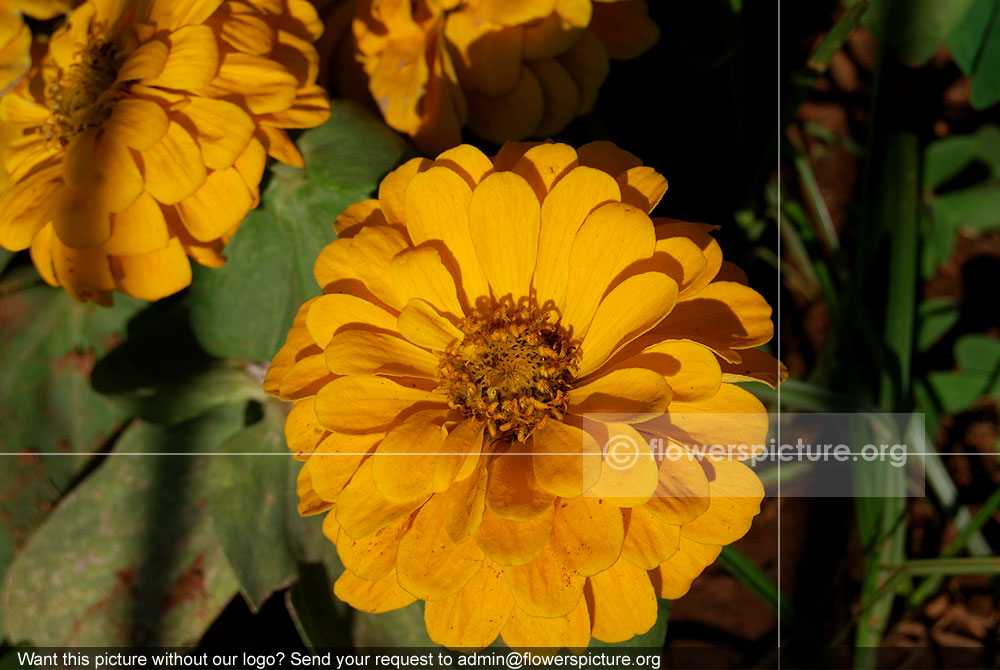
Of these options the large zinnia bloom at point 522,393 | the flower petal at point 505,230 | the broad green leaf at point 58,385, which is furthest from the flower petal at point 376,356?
the broad green leaf at point 58,385

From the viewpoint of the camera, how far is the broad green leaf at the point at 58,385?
125cm

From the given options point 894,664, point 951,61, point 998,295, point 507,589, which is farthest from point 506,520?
point 951,61

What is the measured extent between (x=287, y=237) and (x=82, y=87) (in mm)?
310

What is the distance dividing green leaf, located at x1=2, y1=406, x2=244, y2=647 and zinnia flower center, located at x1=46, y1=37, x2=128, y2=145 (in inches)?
19.9

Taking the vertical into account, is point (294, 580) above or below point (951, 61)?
below

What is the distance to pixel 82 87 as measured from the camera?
0.86 meters

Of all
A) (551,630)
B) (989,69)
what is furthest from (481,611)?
(989,69)

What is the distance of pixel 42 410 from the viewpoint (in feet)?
4.13

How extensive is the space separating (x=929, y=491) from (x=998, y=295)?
0.39 m

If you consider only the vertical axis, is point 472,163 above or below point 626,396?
above

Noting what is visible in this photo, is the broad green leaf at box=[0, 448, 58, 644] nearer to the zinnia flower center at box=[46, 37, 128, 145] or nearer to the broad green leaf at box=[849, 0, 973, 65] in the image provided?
the zinnia flower center at box=[46, 37, 128, 145]

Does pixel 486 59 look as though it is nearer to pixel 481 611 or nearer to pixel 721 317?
pixel 721 317

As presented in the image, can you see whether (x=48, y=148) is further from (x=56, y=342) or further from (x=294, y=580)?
(x=294, y=580)

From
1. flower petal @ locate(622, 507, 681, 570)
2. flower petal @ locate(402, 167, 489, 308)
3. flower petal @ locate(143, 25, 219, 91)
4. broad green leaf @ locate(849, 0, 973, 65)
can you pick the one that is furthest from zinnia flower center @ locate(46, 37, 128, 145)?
broad green leaf @ locate(849, 0, 973, 65)
